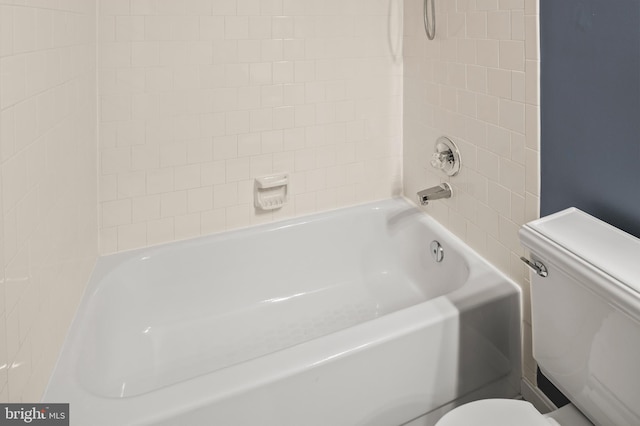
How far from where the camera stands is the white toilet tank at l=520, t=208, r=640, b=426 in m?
0.87

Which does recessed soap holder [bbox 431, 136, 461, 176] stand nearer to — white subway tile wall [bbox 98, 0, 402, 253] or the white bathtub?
the white bathtub

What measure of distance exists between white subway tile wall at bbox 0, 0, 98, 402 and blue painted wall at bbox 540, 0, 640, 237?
135cm

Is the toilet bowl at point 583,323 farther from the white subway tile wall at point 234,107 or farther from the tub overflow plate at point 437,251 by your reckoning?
the white subway tile wall at point 234,107

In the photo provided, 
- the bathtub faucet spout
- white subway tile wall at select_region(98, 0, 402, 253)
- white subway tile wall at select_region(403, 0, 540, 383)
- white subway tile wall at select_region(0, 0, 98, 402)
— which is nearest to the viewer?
white subway tile wall at select_region(0, 0, 98, 402)

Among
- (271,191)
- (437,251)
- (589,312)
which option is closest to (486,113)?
(437,251)

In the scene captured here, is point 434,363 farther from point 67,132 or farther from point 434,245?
point 67,132

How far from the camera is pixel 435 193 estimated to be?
5.85 feet

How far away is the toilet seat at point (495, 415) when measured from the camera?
1.03m

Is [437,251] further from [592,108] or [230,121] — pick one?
[230,121]

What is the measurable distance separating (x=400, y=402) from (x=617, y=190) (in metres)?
0.84

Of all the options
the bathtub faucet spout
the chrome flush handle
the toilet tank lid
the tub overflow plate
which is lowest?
the tub overflow plate

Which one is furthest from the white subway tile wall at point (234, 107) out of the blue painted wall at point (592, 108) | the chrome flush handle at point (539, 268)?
the chrome flush handle at point (539, 268)

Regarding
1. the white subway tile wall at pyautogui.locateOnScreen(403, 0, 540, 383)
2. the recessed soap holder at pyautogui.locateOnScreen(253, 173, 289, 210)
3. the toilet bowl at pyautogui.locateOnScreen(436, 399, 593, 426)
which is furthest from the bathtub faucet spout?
the toilet bowl at pyautogui.locateOnScreen(436, 399, 593, 426)

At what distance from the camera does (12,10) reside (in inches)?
35.0
